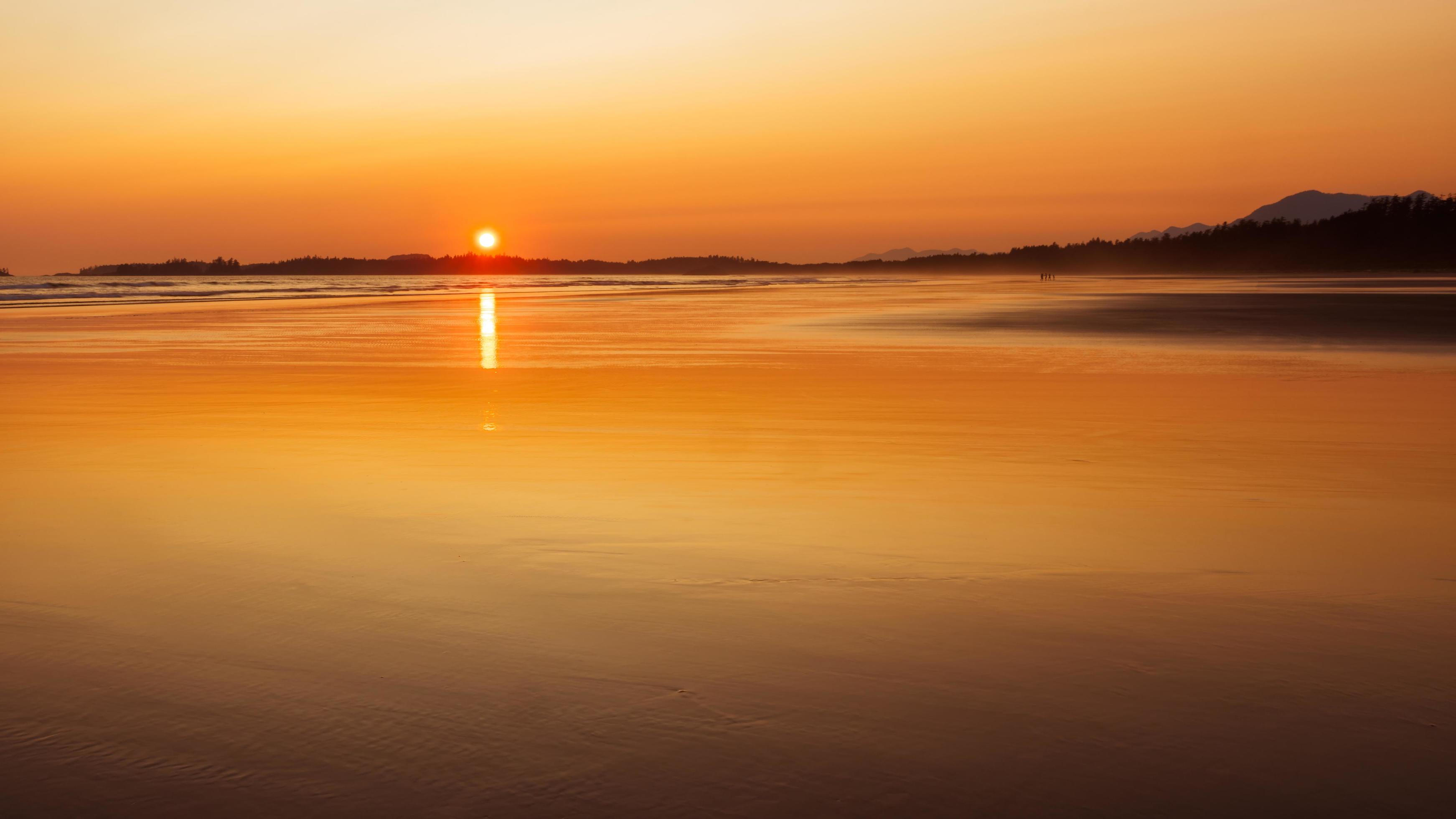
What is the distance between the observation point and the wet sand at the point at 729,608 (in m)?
2.91

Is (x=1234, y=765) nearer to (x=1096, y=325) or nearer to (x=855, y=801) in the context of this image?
(x=855, y=801)

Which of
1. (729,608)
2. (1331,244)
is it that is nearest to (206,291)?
(729,608)

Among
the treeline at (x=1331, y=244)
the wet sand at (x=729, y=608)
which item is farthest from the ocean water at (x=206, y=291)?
the treeline at (x=1331, y=244)

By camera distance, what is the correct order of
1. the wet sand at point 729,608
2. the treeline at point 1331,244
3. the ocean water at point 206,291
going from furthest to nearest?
the treeline at point 1331,244
the ocean water at point 206,291
the wet sand at point 729,608

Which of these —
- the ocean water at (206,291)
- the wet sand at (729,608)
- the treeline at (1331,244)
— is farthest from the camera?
the treeline at (1331,244)

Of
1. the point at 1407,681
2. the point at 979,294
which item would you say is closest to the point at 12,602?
the point at 1407,681

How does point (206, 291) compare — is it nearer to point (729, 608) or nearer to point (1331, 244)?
point (729, 608)

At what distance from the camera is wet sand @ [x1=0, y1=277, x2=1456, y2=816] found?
2.91m

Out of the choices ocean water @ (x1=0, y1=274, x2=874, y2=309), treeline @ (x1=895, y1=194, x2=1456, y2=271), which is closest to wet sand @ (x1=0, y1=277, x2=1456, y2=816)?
ocean water @ (x1=0, y1=274, x2=874, y2=309)

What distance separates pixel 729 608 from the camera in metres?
4.31

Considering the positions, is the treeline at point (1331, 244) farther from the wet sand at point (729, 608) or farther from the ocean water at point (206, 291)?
the wet sand at point (729, 608)

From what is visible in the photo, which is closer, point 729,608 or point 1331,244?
point 729,608

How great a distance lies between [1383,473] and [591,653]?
588cm

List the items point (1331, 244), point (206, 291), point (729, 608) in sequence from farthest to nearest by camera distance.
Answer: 1. point (1331, 244)
2. point (206, 291)
3. point (729, 608)
